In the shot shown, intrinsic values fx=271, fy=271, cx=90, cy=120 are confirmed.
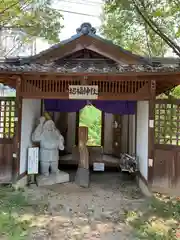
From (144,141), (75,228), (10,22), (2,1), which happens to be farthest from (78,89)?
(10,22)

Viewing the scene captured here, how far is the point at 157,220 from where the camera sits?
4.85 m

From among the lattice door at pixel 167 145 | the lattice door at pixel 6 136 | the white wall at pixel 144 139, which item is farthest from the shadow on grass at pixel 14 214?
the lattice door at pixel 167 145

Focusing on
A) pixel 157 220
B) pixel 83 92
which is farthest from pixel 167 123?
pixel 157 220

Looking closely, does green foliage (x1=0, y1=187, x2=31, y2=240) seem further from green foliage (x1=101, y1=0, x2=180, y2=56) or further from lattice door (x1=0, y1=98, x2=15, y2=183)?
green foliage (x1=101, y1=0, x2=180, y2=56)

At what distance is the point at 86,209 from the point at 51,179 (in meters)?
1.98

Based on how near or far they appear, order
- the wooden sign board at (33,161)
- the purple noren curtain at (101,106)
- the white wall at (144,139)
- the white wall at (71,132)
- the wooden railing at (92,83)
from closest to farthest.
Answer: the wooden railing at (92,83)
the white wall at (144,139)
the wooden sign board at (33,161)
the purple noren curtain at (101,106)
the white wall at (71,132)

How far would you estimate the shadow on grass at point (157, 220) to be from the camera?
4.22m

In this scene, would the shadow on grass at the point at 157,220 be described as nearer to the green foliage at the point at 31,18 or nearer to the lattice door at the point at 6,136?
the lattice door at the point at 6,136

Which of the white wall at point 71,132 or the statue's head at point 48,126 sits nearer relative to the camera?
the statue's head at point 48,126

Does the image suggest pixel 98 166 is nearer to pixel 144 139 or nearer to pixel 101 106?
pixel 101 106

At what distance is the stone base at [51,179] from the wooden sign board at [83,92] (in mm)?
2320

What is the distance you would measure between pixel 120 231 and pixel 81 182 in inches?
115

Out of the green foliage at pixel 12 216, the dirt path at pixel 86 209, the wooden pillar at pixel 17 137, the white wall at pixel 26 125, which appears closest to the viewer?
the green foliage at pixel 12 216

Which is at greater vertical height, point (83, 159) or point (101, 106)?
point (101, 106)
